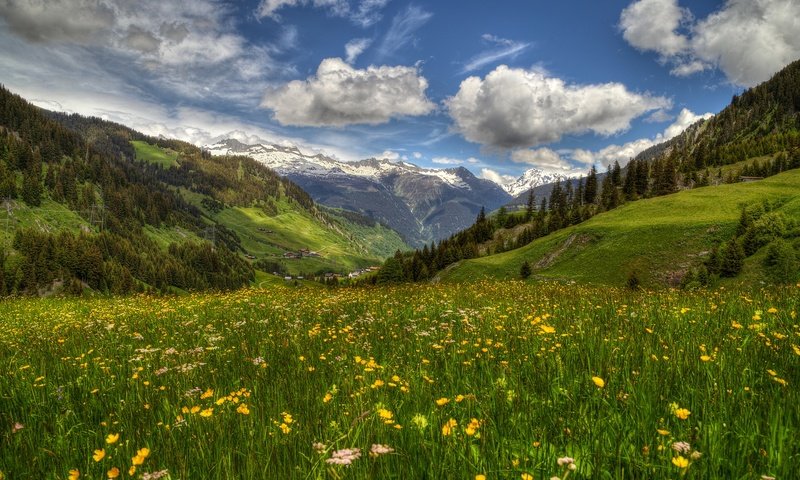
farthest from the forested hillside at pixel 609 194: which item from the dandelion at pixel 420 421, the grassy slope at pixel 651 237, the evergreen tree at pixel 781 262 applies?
the dandelion at pixel 420 421

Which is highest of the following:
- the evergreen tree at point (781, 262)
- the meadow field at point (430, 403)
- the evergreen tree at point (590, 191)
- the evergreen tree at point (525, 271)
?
the evergreen tree at point (590, 191)

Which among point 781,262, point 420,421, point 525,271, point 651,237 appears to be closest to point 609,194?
point 525,271

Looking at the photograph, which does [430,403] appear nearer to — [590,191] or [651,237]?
[651,237]

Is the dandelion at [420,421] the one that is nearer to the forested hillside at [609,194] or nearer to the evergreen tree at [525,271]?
the evergreen tree at [525,271]

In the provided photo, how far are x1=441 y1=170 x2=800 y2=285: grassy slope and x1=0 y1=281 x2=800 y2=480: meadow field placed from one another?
4053 cm

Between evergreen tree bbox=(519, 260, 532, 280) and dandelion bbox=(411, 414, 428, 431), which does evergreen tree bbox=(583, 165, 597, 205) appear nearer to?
evergreen tree bbox=(519, 260, 532, 280)

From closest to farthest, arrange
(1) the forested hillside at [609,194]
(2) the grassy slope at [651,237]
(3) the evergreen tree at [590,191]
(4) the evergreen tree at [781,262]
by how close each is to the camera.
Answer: (4) the evergreen tree at [781,262] → (2) the grassy slope at [651,237] → (1) the forested hillside at [609,194] → (3) the evergreen tree at [590,191]

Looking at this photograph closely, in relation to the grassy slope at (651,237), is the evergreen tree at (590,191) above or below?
above

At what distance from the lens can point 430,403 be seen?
14.3 ft

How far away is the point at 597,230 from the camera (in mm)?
56531

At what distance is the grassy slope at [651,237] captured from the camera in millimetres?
43938

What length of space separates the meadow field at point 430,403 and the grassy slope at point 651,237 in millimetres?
40532

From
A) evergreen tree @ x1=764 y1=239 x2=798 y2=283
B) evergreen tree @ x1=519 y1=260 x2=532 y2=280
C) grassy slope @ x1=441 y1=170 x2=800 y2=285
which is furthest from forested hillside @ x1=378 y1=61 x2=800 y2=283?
evergreen tree @ x1=764 y1=239 x2=798 y2=283

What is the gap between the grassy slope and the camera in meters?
43.9
